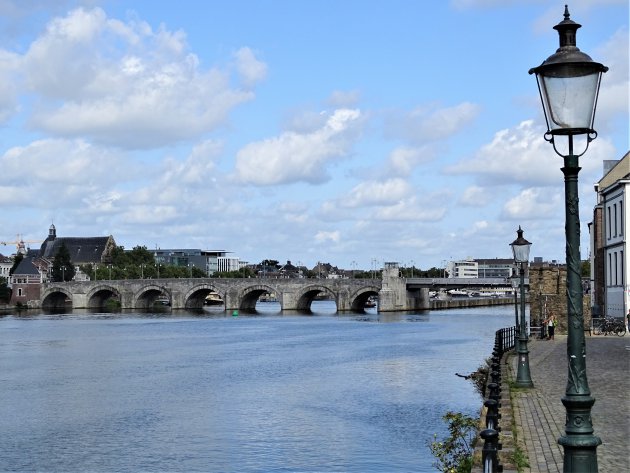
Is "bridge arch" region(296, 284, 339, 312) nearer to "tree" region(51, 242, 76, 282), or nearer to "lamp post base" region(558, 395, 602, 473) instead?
"tree" region(51, 242, 76, 282)

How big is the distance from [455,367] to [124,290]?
345 feet

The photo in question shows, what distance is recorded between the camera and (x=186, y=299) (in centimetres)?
13588

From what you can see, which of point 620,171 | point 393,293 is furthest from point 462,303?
point 620,171

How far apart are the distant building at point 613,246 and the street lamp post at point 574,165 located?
44.2m

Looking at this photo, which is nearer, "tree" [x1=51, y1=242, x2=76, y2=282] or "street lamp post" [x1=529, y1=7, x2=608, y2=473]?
"street lamp post" [x1=529, y1=7, x2=608, y2=473]

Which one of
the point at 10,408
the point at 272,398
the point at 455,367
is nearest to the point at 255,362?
the point at 455,367

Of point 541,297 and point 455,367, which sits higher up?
→ point 541,297

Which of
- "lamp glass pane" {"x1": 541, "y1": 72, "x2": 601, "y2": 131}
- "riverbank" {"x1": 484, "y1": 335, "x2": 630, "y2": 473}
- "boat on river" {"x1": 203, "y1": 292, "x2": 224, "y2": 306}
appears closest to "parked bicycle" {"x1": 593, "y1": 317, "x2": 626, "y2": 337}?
"riverbank" {"x1": 484, "y1": 335, "x2": 630, "y2": 473}

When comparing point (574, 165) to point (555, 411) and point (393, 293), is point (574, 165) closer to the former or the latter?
point (555, 411)

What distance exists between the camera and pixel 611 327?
45.6m

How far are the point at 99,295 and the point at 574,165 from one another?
144204mm

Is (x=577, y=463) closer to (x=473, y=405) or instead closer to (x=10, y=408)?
(x=473, y=405)

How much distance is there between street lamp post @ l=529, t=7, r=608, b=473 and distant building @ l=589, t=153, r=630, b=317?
44.2 metres

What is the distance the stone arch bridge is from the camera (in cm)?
12644
